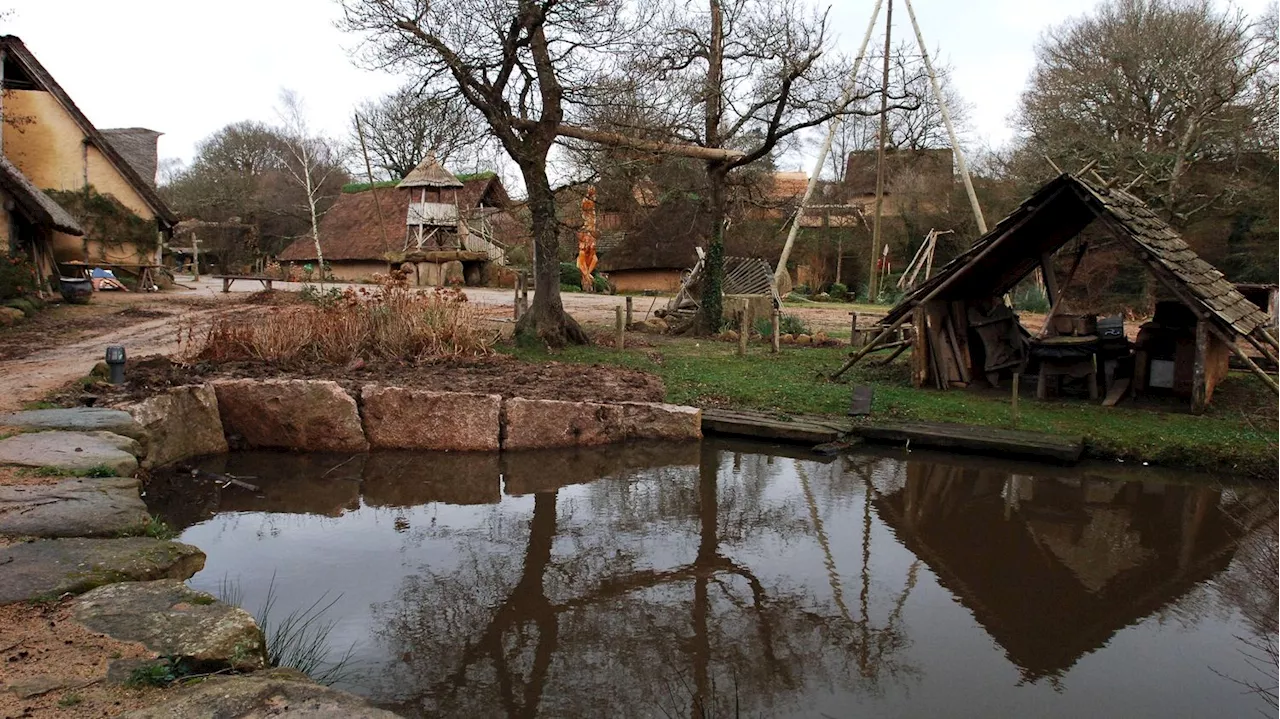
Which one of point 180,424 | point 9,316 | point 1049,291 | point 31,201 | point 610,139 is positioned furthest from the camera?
point 31,201

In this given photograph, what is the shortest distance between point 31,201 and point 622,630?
19.3 m

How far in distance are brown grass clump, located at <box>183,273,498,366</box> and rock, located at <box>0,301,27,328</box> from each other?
5818mm

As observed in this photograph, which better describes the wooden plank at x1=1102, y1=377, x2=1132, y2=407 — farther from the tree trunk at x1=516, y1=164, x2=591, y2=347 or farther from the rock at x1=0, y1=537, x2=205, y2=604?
the rock at x1=0, y1=537, x2=205, y2=604

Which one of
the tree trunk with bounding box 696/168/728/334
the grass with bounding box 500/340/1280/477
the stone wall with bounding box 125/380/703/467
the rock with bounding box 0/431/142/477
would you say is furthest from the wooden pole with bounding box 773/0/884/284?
the rock with bounding box 0/431/142/477

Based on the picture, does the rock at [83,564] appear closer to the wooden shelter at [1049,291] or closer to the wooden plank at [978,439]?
the wooden plank at [978,439]

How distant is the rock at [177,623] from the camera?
344cm

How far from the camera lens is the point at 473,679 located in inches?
170

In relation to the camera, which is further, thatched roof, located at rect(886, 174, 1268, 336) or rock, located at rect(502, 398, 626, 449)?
thatched roof, located at rect(886, 174, 1268, 336)

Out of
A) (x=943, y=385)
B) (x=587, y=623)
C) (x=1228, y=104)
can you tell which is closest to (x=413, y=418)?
(x=587, y=623)

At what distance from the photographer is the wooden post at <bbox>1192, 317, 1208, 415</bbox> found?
957 centimetres

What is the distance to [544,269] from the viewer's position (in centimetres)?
1398

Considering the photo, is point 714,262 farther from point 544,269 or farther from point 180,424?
point 180,424

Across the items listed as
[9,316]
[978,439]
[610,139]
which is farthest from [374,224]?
[978,439]

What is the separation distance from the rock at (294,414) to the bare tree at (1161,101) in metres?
20.3
